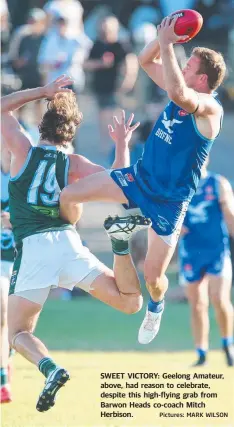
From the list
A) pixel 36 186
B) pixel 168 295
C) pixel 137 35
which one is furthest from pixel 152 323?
pixel 137 35

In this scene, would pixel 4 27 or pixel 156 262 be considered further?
pixel 4 27

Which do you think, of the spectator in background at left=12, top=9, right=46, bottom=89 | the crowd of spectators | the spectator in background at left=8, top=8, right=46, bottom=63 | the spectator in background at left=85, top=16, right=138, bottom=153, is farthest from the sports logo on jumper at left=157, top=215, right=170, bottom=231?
the spectator in background at left=8, top=8, right=46, bottom=63

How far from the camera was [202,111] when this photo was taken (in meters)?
7.65

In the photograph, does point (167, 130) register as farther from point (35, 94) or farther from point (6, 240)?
point (6, 240)

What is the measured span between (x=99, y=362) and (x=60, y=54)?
5.94 m

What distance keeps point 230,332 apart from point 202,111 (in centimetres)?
369

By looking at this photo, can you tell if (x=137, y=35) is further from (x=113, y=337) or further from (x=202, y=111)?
(x=202, y=111)

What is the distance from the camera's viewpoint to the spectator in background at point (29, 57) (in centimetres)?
1561

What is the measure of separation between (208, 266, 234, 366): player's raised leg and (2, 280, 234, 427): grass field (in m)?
0.18

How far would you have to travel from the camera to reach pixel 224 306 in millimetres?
10609

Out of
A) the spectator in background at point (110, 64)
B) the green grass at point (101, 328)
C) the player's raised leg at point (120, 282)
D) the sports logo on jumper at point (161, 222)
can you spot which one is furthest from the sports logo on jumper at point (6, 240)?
the spectator in background at point (110, 64)

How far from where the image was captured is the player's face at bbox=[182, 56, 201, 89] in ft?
26.0

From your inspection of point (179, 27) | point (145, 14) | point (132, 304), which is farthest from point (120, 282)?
point (145, 14)

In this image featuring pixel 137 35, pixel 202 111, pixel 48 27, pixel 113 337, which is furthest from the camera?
pixel 137 35
